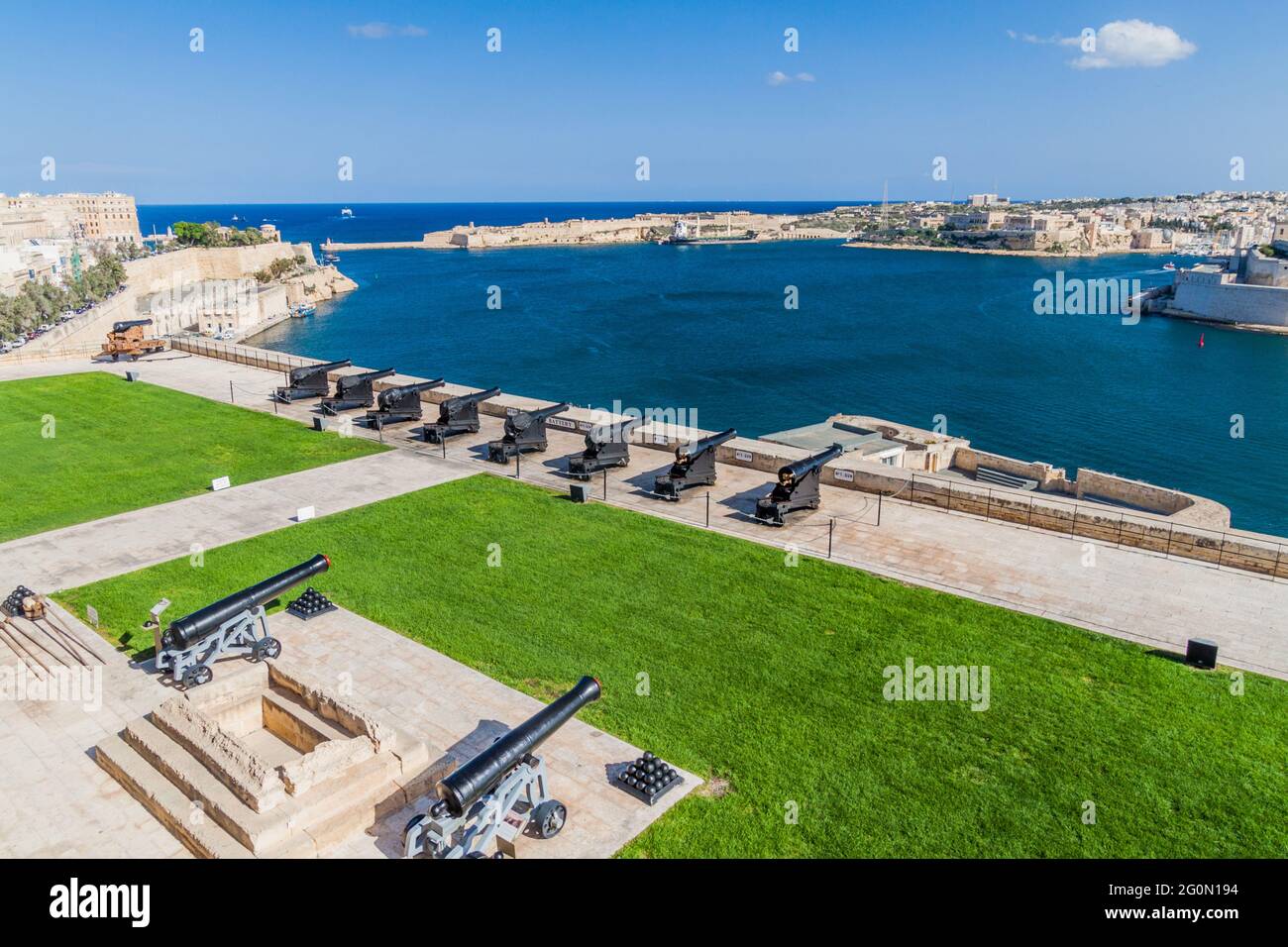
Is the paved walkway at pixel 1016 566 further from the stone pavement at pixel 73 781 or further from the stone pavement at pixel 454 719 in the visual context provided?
the stone pavement at pixel 454 719

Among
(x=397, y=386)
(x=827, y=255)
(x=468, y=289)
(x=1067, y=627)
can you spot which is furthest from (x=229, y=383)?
(x=827, y=255)

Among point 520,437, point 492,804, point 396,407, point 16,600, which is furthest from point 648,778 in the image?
point 396,407

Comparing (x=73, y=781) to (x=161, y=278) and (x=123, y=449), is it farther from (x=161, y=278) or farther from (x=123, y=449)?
(x=161, y=278)

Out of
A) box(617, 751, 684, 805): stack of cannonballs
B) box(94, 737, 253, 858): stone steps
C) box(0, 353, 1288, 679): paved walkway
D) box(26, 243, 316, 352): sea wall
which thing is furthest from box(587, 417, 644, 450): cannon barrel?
box(26, 243, 316, 352): sea wall

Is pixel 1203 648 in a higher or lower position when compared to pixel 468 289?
lower

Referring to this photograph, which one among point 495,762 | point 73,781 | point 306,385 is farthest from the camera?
point 306,385

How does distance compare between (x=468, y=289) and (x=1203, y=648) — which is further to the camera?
(x=468, y=289)
